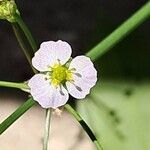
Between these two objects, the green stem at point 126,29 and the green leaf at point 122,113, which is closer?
the green stem at point 126,29

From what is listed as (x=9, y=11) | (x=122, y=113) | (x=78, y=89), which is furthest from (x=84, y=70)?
(x=122, y=113)

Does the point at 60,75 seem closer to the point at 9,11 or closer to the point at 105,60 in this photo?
the point at 9,11

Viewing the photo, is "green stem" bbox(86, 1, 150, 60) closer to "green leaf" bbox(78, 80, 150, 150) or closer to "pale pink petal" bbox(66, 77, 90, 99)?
"pale pink petal" bbox(66, 77, 90, 99)

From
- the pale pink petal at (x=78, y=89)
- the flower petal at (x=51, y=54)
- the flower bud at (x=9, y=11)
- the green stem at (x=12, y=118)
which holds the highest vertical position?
the flower bud at (x=9, y=11)

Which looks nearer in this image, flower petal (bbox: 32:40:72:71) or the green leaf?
flower petal (bbox: 32:40:72:71)

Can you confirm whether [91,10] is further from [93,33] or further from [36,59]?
[36,59]

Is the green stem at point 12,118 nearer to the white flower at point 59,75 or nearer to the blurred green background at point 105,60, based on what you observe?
the white flower at point 59,75

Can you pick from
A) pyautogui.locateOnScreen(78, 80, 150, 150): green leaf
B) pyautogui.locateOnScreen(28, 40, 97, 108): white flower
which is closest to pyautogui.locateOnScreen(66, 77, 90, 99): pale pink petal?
pyautogui.locateOnScreen(28, 40, 97, 108): white flower

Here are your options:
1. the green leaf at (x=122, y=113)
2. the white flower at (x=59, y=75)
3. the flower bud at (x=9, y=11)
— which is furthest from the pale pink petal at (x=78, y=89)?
the green leaf at (x=122, y=113)
